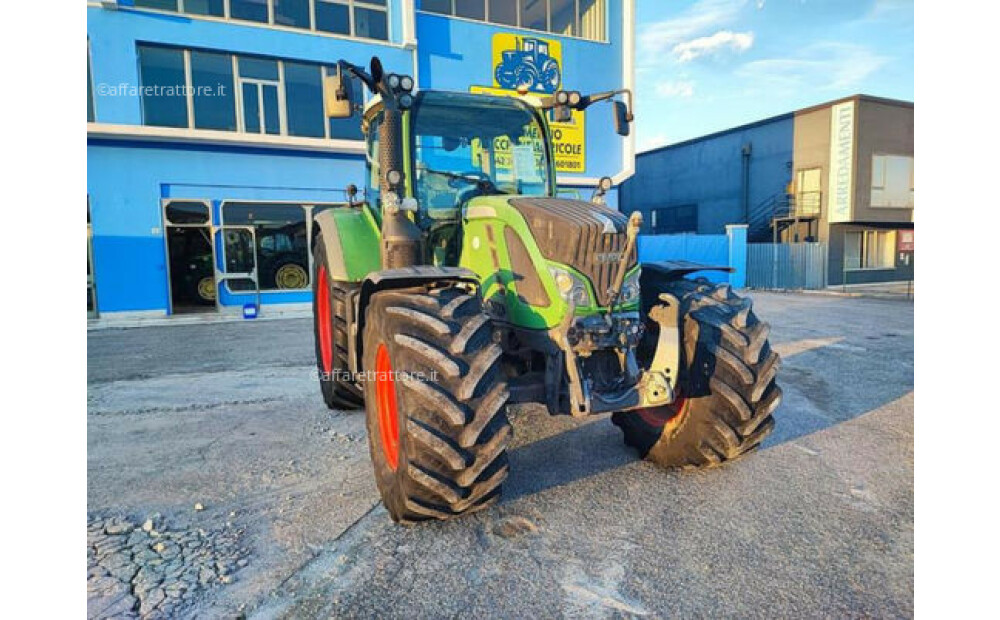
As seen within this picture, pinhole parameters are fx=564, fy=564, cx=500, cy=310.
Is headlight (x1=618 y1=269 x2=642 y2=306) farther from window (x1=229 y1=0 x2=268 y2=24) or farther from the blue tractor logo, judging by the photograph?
window (x1=229 y1=0 x2=268 y2=24)

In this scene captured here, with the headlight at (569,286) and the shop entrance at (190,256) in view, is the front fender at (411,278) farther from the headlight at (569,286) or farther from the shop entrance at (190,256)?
the shop entrance at (190,256)

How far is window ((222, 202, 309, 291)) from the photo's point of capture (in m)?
12.8

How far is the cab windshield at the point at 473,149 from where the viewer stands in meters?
4.07

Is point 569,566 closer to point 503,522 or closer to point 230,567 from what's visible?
point 503,522

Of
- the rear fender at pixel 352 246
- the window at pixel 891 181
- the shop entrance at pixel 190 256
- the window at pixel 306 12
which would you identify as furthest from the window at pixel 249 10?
the window at pixel 891 181

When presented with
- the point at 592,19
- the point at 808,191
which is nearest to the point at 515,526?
the point at 592,19

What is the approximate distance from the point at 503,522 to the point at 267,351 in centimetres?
634

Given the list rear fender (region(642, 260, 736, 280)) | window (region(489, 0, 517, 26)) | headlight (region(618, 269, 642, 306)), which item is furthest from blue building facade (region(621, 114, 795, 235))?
headlight (region(618, 269, 642, 306))

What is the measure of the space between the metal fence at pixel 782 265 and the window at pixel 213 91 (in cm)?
1602

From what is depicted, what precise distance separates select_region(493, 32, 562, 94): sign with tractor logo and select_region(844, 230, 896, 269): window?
42.8ft

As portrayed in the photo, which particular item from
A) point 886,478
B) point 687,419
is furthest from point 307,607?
point 886,478

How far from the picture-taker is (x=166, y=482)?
11.9 ft

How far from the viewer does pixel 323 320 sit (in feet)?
19.2

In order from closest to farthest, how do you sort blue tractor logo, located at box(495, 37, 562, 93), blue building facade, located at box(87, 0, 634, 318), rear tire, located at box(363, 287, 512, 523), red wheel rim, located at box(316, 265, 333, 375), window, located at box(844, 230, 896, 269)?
1. rear tire, located at box(363, 287, 512, 523)
2. red wheel rim, located at box(316, 265, 333, 375)
3. blue building facade, located at box(87, 0, 634, 318)
4. blue tractor logo, located at box(495, 37, 562, 93)
5. window, located at box(844, 230, 896, 269)
